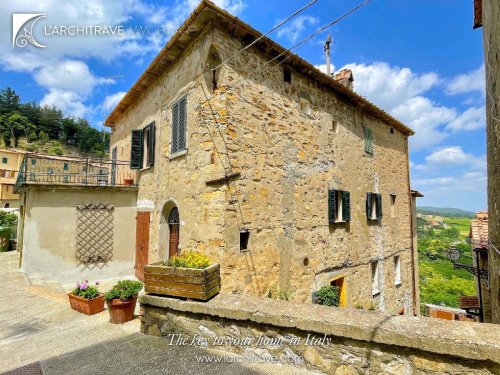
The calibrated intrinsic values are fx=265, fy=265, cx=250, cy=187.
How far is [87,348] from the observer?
12.5 feet

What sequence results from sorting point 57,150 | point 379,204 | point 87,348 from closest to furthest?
point 87,348, point 379,204, point 57,150

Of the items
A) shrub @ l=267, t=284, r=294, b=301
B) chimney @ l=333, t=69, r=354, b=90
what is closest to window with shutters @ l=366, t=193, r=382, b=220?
chimney @ l=333, t=69, r=354, b=90

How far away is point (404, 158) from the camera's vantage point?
13.1 metres

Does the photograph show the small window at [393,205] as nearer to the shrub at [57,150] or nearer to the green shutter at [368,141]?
the green shutter at [368,141]

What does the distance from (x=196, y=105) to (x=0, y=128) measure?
232ft

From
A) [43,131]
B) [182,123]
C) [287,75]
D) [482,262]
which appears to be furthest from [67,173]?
[43,131]

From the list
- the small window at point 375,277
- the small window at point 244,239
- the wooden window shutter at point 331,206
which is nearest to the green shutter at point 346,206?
the wooden window shutter at point 331,206

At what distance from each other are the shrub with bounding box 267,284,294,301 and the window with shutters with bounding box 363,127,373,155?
6.52 meters

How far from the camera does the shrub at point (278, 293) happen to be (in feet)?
19.8

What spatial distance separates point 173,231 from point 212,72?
4151mm

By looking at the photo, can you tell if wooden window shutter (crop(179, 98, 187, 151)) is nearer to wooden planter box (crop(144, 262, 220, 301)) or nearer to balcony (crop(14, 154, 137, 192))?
wooden planter box (crop(144, 262, 220, 301))

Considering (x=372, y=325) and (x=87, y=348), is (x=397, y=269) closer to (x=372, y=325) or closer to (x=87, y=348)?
(x=372, y=325)

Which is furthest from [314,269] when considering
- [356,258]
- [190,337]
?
[190,337]

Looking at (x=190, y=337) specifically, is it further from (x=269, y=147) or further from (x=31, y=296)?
(x=31, y=296)
